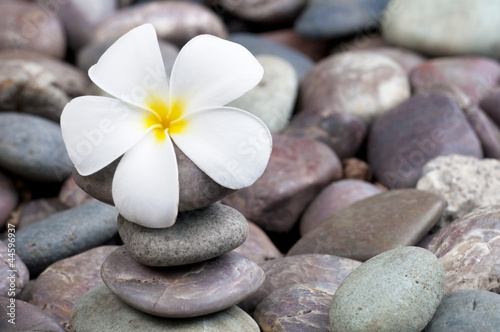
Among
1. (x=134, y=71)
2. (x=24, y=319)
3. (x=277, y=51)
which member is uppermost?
(x=134, y=71)

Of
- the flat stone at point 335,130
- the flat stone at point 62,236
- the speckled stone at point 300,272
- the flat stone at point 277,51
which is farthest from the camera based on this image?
the flat stone at point 277,51

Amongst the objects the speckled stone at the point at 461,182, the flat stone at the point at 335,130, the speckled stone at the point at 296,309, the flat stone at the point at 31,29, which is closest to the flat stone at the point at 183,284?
the speckled stone at the point at 296,309

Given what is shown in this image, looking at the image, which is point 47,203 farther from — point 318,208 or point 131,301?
point 131,301

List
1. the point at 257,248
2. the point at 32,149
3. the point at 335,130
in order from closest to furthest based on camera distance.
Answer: the point at 257,248
the point at 32,149
the point at 335,130

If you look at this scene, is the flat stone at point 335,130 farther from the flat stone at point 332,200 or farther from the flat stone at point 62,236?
the flat stone at point 62,236

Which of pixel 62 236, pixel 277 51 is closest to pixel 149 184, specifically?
pixel 62 236

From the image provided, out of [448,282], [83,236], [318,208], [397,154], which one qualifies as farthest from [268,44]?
[448,282]

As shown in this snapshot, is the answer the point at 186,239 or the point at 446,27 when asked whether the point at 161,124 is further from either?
the point at 446,27
